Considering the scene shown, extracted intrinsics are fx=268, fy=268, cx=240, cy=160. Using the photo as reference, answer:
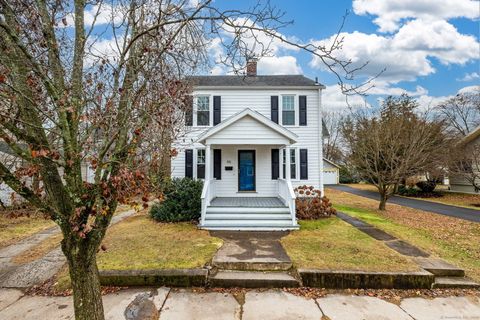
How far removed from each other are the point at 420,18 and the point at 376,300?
11522 mm

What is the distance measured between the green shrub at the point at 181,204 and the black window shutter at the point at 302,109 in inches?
255

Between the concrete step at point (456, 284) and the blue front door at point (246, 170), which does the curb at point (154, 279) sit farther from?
the blue front door at point (246, 170)

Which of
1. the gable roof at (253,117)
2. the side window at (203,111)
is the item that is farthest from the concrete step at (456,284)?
the side window at (203,111)

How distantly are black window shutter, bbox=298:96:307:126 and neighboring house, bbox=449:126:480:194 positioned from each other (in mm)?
12960

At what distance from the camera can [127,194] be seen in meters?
2.34

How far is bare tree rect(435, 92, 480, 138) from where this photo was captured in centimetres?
3041

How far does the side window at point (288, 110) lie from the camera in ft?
44.9

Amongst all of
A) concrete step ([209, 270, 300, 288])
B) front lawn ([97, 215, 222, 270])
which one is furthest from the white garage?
concrete step ([209, 270, 300, 288])

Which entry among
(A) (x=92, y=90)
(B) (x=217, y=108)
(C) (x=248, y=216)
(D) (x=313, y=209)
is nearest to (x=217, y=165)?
(B) (x=217, y=108)

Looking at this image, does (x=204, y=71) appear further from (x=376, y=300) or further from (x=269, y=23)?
(x=376, y=300)

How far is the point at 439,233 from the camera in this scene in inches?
361

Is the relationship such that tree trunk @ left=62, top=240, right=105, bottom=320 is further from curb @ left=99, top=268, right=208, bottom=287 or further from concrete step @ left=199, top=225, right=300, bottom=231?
concrete step @ left=199, top=225, right=300, bottom=231

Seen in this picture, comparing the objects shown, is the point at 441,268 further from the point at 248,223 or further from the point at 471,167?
the point at 471,167

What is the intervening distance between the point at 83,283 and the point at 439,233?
35.0ft
